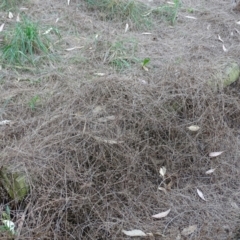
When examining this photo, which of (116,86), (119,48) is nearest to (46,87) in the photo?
(116,86)

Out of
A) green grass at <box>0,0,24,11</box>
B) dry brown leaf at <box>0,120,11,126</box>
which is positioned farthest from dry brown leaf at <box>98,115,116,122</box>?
green grass at <box>0,0,24,11</box>

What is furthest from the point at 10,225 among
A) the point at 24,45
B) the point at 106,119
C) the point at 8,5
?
the point at 8,5

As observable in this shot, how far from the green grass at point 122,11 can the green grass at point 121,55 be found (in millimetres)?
509

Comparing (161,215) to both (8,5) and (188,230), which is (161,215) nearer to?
(188,230)

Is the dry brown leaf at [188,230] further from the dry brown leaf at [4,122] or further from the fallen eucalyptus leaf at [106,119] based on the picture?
the dry brown leaf at [4,122]

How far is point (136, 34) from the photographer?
413cm

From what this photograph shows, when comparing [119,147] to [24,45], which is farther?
[24,45]

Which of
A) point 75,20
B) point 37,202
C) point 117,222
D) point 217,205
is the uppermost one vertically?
point 75,20

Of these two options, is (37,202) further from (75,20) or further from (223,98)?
(75,20)

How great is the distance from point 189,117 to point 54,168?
45.0 inches

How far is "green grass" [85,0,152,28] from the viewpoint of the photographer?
14.2 feet

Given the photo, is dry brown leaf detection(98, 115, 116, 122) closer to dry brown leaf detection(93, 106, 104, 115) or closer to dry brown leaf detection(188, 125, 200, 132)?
dry brown leaf detection(93, 106, 104, 115)

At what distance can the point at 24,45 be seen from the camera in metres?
3.53

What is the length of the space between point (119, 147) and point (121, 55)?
1.13 m
